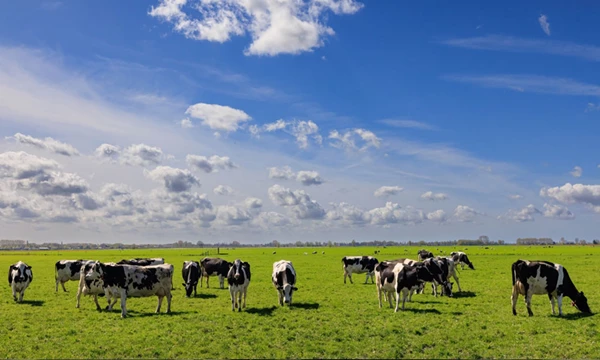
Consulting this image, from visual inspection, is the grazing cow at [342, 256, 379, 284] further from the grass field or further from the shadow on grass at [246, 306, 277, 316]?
the shadow on grass at [246, 306, 277, 316]

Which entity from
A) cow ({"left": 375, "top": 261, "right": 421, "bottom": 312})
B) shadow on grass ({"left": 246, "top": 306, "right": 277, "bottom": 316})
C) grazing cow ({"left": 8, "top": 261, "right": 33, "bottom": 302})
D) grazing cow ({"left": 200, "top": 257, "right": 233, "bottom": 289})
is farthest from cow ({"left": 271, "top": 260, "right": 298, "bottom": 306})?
grazing cow ({"left": 8, "top": 261, "right": 33, "bottom": 302})

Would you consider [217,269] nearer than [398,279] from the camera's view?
No

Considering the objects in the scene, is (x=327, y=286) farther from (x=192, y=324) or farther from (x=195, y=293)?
(x=192, y=324)

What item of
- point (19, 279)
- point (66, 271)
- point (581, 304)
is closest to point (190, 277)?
point (66, 271)

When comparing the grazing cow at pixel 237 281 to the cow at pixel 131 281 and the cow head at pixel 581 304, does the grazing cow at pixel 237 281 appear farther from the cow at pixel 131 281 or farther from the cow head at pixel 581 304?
the cow head at pixel 581 304

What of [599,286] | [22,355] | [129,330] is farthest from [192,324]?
[599,286]

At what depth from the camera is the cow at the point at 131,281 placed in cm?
2158

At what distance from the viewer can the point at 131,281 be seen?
21.8 meters

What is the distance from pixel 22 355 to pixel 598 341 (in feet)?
69.0

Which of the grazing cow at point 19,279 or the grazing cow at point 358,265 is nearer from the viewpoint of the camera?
the grazing cow at point 19,279

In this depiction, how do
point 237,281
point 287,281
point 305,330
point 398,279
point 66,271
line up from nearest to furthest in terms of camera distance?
point 305,330
point 398,279
point 237,281
point 287,281
point 66,271

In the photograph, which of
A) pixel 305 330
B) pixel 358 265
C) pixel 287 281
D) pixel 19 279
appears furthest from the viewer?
pixel 358 265

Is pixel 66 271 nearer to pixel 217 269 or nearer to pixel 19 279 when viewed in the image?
pixel 19 279

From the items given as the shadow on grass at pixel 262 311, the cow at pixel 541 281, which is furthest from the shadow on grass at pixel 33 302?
the cow at pixel 541 281
